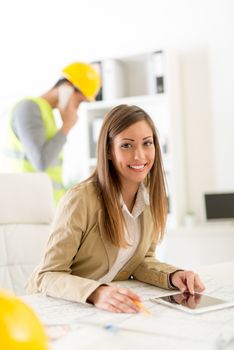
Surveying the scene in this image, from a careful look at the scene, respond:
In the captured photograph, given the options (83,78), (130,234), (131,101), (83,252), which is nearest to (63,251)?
(83,252)

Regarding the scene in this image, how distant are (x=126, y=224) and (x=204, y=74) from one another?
2.39 metres

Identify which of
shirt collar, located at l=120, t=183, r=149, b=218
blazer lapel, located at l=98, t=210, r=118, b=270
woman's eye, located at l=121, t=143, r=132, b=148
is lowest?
blazer lapel, located at l=98, t=210, r=118, b=270

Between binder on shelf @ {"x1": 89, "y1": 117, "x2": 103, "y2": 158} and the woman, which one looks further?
binder on shelf @ {"x1": 89, "y1": 117, "x2": 103, "y2": 158}

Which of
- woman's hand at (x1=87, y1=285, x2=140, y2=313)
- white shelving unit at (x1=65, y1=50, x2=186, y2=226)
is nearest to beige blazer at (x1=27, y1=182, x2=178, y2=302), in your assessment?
woman's hand at (x1=87, y1=285, x2=140, y2=313)

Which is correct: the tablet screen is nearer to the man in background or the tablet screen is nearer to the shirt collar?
the shirt collar

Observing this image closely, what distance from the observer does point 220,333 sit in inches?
31.2

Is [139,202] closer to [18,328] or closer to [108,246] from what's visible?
[108,246]

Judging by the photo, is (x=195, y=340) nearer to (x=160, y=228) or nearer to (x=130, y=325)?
(x=130, y=325)

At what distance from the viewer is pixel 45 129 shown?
2.55 meters

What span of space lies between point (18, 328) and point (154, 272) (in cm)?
86

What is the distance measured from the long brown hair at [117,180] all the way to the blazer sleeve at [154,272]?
0.31 ft

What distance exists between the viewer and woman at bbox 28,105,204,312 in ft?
4.09

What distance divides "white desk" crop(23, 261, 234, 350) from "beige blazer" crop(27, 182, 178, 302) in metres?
0.13

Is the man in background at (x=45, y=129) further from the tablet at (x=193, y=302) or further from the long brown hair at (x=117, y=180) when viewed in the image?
the tablet at (x=193, y=302)
